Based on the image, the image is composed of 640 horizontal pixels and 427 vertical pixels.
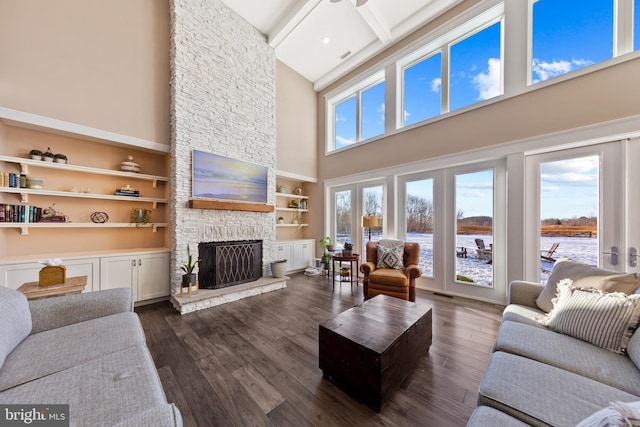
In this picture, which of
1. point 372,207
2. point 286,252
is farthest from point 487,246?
point 286,252

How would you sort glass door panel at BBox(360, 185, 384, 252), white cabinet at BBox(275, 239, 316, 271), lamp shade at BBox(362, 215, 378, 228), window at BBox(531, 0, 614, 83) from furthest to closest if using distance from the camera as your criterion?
white cabinet at BBox(275, 239, 316, 271), glass door panel at BBox(360, 185, 384, 252), lamp shade at BBox(362, 215, 378, 228), window at BBox(531, 0, 614, 83)

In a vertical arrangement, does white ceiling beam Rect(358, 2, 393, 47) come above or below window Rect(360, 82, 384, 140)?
above

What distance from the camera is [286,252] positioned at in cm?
528

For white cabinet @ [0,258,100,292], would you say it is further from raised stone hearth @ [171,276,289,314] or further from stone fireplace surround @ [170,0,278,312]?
raised stone hearth @ [171,276,289,314]

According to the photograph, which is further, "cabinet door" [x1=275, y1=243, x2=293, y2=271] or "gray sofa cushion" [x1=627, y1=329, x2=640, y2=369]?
"cabinet door" [x1=275, y1=243, x2=293, y2=271]

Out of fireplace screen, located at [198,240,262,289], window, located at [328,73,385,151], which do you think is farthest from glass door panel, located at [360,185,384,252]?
fireplace screen, located at [198,240,262,289]

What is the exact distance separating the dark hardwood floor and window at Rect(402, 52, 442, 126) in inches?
136

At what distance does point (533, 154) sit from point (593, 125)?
0.59 meters

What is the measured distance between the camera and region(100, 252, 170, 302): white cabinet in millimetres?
Result: 3045

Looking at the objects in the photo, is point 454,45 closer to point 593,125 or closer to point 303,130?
point 593,125

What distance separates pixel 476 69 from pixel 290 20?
3426mm

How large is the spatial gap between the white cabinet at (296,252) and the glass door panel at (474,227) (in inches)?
131

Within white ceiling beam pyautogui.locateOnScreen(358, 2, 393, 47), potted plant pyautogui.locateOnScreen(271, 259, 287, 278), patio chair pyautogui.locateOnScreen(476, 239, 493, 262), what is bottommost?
potted plant pyautogui.locateOnScreen(271, 259, 287, 278)

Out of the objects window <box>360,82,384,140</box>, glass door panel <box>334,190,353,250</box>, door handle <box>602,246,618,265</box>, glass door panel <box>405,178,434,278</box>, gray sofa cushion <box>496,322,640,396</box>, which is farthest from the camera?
A: glass door panel <box>334,190,353,250</box>
